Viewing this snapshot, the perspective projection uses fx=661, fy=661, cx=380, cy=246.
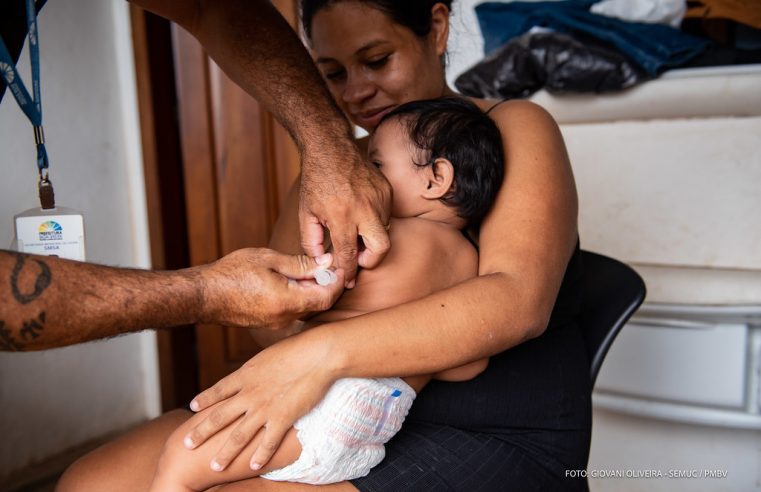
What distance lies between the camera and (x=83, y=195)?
260 cm

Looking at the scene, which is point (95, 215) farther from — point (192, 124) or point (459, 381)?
point (459, 381)

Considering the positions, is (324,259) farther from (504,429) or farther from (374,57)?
Result: (374,57)

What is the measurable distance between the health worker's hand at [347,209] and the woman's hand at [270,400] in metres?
0.18

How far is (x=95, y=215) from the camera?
269cm

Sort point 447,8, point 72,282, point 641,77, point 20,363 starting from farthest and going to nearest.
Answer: point 20,363 < point 641,77 < point 447,8 < point 72,282

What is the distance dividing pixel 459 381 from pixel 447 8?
3.00 feet

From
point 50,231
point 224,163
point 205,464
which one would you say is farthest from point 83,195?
point 205,464

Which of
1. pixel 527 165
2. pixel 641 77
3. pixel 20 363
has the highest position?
pixel 641 77

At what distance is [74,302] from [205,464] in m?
0.29

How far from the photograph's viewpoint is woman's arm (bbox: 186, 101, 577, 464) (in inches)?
36.3

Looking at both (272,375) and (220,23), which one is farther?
(220,23)

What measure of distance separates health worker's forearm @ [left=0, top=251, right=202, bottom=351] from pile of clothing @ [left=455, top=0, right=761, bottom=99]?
5.53ft

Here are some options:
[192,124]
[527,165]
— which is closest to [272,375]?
[527,165]

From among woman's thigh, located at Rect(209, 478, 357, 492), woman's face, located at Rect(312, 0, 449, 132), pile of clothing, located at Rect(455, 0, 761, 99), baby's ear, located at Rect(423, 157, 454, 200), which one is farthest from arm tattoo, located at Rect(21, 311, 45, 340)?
pile of clothing, located at Rect(455, 0, 761, 99)
